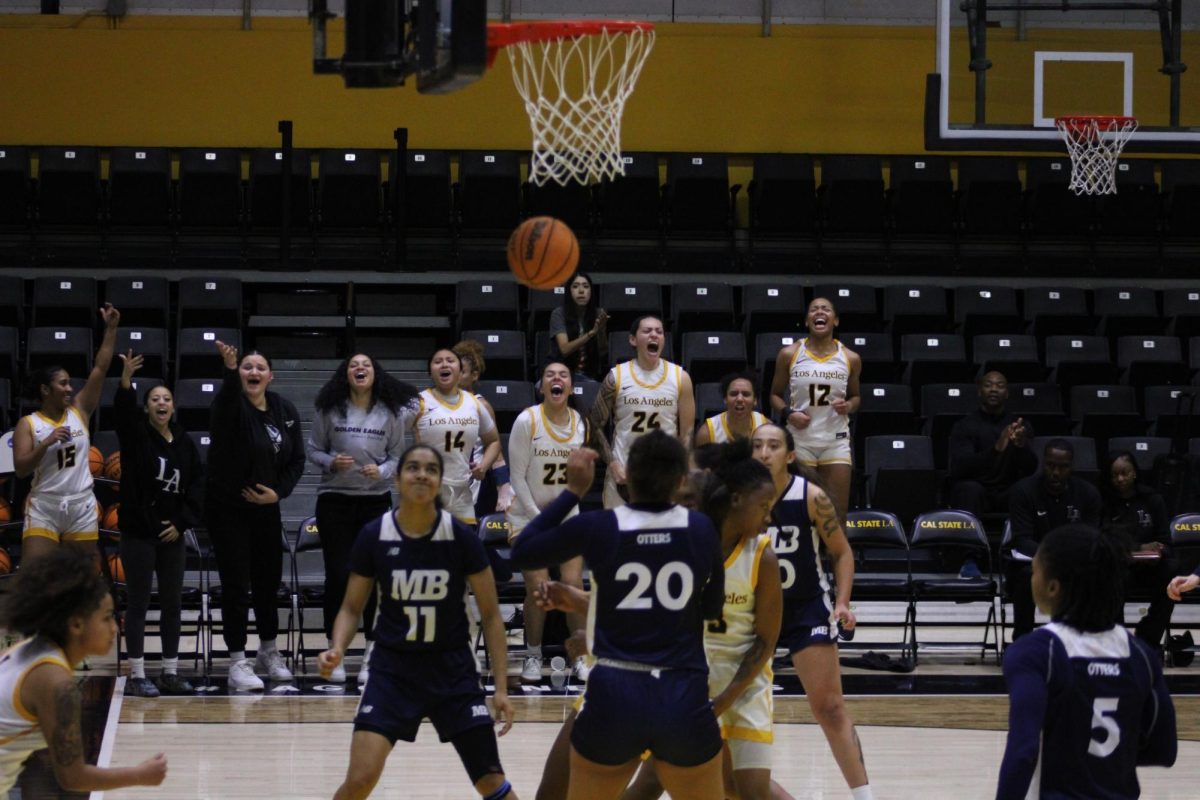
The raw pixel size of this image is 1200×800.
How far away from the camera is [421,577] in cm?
513

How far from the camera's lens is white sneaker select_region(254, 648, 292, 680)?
350 inches

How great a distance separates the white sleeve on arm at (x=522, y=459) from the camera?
893 cm

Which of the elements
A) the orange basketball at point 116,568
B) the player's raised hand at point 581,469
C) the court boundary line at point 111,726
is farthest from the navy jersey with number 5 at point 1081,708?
the orange basketball at point 116,568

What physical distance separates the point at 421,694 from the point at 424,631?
20cm

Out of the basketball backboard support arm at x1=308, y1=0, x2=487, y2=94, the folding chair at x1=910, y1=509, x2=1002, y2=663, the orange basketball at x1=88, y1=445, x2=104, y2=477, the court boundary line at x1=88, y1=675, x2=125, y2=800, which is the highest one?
the basketball backboard support arm at x1=308, y1=0, x2=487, y2=94

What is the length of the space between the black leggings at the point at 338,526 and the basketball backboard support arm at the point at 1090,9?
5.34m

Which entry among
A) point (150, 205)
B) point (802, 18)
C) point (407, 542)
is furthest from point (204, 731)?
point (802, 18)

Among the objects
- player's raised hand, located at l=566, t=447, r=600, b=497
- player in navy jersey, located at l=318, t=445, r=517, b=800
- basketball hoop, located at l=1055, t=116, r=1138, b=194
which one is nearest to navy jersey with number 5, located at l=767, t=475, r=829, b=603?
player in navy jersey, located at l=318, t=445, r=517, b=800


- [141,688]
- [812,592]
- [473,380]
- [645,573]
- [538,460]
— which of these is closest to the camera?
[645,573]

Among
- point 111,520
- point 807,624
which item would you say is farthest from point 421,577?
point 111,520

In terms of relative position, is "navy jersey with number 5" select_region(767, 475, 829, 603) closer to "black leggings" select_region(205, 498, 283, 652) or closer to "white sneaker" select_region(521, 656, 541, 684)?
"white sneaker" select_region(521, 656, 541, 684)

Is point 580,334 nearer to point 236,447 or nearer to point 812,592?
point 236,447

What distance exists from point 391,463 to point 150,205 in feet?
21.0

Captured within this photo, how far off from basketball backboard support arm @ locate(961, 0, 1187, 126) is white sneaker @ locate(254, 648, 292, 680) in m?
6.10
